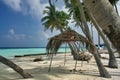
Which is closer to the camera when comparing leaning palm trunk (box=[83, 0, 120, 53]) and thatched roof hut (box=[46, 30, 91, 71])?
leaning palm trunk (box=[83, 0, 120, 53])

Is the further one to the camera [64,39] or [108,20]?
[64,39]

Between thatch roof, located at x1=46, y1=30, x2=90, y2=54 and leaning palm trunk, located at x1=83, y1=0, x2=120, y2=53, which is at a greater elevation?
thatch roof, located at x1=46, y1=30, x2=90, y2=54

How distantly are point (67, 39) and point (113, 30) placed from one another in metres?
10.5

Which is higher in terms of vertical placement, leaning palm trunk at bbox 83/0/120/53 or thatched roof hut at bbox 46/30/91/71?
thatched roof hut at bbox 46/30/91/71

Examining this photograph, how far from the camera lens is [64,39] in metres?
12.3

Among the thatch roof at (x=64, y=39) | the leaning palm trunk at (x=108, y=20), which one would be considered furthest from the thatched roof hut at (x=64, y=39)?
the leaning palm trunk at (x=108, y=20)

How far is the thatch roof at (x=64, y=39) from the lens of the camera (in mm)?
11945

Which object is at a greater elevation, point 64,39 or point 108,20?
point 64,39

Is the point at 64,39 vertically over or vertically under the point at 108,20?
over

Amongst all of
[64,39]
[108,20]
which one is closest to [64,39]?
[64,39]

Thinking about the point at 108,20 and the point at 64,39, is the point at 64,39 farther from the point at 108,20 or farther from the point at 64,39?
the point at 108,20

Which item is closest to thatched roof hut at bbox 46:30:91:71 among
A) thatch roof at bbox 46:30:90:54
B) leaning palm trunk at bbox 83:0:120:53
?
thatch roof at bbox 46:30:90:54

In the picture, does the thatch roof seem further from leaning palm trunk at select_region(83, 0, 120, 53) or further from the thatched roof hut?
leaning palm trunk at select_region(83, 0, 120, 53)

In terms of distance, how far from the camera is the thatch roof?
11.9 metres
